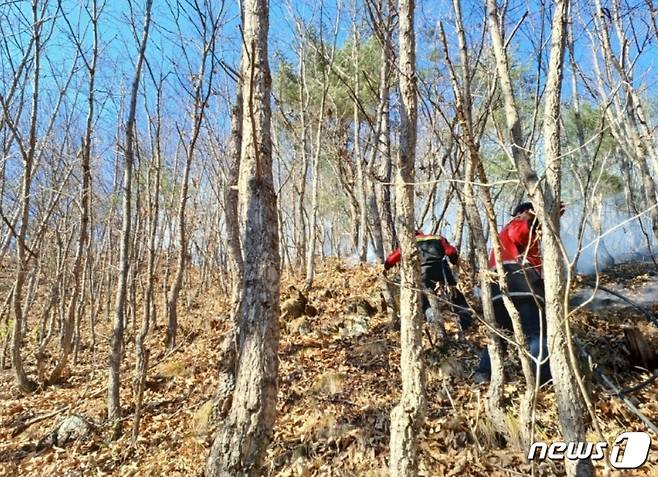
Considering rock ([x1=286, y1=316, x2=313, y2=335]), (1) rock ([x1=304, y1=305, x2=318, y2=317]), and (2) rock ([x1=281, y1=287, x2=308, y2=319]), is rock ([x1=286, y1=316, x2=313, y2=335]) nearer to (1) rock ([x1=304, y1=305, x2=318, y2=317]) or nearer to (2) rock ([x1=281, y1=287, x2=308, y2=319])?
(2) rock ([x1=281, y1=287, x2=308, y2=319])

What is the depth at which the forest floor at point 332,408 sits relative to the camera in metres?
3.34

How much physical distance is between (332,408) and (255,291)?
1.92 m

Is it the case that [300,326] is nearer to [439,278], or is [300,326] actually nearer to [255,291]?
[439,278]

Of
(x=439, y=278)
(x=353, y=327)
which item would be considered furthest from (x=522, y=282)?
(x=353, y=327)

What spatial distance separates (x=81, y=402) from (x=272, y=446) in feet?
11.9

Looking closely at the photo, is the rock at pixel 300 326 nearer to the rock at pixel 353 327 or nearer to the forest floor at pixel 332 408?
the forest floor at pixel 332 408

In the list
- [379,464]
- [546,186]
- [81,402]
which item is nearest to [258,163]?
[546,186]

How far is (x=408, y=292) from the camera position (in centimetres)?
235

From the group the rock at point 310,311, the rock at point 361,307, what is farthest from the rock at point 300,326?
the rock at point 361,307

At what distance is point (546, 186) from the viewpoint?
2043 mm

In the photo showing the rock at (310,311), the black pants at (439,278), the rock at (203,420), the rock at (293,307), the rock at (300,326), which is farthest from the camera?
→ the rock at (310,311)

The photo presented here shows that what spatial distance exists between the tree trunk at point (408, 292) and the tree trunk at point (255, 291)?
0.98 m

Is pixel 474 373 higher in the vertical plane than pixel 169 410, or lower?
higher

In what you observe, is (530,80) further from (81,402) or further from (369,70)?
(81,402)
